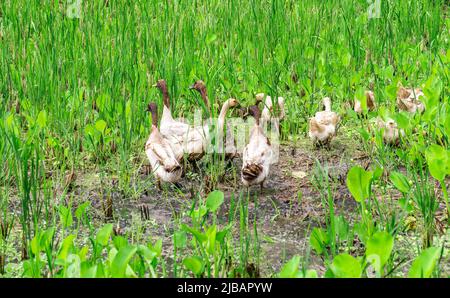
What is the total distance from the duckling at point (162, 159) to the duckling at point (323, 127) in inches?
31.2

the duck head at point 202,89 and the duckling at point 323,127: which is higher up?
the duck head at point 202,89

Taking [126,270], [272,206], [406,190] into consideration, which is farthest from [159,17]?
[126,270]

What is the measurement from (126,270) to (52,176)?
4.96 ft

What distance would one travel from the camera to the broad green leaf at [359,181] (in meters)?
2.95

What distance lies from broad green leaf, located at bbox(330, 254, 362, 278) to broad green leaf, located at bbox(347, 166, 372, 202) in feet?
2.05

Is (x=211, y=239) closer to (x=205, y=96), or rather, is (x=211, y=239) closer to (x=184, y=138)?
(x=184, y=138)

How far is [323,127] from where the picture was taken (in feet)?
13.6

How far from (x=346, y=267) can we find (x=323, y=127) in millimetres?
1824

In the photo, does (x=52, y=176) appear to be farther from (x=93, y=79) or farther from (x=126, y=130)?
(x=93, y=79)

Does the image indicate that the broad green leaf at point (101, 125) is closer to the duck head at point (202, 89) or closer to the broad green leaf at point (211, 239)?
the duck head at point (202, 89)

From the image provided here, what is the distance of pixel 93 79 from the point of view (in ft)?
15.6

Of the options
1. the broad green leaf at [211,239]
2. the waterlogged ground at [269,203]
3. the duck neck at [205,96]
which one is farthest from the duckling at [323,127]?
the broad green leaf at [211,239]

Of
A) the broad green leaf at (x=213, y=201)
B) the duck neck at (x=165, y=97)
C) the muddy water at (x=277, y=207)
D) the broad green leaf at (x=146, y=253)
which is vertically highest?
the duck neck at (x=165, y=97)

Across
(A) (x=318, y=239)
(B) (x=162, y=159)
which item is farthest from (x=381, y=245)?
(B) (x=162, y=159)
